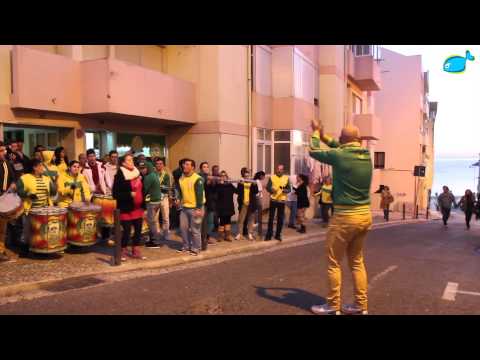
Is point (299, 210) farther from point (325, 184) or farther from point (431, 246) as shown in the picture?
point (431, 246)

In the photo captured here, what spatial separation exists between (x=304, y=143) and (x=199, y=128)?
5.70 metres

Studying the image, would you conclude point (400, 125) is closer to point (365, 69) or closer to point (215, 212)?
point (365, 69)

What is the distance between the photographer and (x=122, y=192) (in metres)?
7.94

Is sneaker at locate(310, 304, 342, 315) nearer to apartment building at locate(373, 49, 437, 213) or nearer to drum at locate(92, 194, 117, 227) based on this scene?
drum at locate(92, 194, 117, 227)

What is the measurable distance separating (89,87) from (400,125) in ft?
107

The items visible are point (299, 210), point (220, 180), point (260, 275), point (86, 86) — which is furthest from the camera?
point (299, 210)

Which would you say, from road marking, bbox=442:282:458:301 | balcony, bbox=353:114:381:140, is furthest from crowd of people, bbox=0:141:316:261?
balcony, bbox=353:114:381:140

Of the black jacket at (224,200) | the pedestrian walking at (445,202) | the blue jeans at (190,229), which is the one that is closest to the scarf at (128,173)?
the blue jeans at (190,229)

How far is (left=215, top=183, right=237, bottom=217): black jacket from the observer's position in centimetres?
1059

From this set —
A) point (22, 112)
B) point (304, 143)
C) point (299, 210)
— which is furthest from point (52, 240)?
point (304, 143)

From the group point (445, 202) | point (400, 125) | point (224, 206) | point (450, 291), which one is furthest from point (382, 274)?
point (400, 125)

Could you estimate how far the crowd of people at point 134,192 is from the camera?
7969 millimetres

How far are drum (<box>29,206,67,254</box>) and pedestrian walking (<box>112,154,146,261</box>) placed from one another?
3.34ft

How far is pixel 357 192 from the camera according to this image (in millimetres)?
4820
